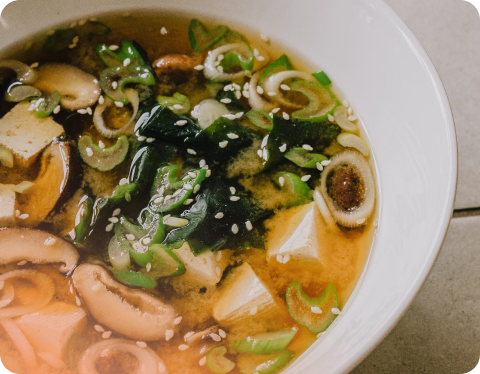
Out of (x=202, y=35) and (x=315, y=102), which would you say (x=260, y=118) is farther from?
(x=202, y=35)

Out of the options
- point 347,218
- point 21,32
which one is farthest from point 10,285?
point 347,218

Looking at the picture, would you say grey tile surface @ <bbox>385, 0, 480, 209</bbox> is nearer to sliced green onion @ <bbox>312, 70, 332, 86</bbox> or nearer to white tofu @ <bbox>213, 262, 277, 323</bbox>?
sliced green onion @ <bbox>312, 70, 332, 86</bbox>

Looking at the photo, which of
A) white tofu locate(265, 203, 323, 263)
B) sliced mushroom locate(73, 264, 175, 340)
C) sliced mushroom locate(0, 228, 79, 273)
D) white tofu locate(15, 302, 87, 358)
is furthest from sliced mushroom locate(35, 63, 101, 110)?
white tofu locate(265, 203, 323, 263)

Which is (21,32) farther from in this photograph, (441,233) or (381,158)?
(441,233)

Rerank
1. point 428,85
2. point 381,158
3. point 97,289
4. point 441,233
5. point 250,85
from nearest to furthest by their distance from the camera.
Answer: point 441,233, point 428,85, point 97,289, point 381,158, point 250,85

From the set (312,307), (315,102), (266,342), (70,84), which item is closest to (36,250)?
(70,84)

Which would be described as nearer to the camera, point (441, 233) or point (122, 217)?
point (441, 233)

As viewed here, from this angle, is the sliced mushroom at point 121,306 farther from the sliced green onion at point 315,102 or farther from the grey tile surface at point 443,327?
the sliced green onion at point 315,102
